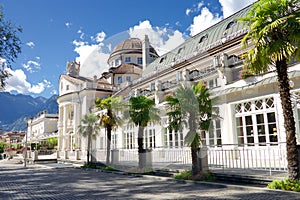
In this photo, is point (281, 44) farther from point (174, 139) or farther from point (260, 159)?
point (174, 139)

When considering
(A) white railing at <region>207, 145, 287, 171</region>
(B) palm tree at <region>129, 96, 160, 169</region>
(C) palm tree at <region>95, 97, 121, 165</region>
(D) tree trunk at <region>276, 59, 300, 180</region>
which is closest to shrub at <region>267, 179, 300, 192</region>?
(D) tree trunk at <region>276, 59, 300, 180</region>

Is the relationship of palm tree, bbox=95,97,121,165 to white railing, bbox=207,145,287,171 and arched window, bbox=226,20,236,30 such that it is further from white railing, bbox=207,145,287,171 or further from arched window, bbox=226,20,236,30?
arched window, bbox=226,20,236,30

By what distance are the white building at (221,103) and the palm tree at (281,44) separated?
1.20m

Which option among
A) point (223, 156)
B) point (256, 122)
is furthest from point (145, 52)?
point (223, 156)

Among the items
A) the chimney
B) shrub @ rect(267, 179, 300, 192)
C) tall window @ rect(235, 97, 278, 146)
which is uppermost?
the chimney

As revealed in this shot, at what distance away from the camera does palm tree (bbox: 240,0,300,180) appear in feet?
26.9

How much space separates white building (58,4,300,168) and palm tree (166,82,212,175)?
3.66 feet

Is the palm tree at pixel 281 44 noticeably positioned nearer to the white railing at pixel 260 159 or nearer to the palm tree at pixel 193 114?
the white railing at pixel 260 159

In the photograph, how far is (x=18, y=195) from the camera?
9117mm

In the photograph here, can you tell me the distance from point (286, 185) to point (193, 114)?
4.75 metres

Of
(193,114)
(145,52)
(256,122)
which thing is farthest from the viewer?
(145,52)

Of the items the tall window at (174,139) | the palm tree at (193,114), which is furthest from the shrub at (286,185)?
the tall window at (174,139)

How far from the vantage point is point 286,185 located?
789 centimetres

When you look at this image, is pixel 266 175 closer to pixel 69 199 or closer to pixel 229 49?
pixel 69 199
